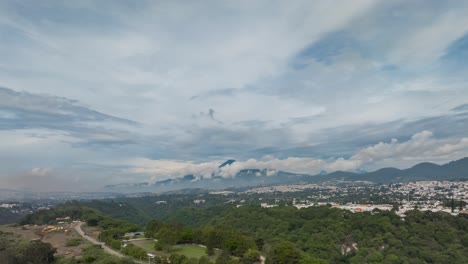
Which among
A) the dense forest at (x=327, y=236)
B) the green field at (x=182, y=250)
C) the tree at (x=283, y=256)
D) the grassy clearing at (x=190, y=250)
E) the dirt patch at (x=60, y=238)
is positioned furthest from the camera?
the dirt patch at (x=60, y=238)

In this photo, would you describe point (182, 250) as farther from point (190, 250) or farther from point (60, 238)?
point (60, 238)

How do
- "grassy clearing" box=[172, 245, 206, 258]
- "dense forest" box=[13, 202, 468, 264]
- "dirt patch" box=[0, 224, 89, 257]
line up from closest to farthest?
"grassy clearing" box=[172, 245, 206, 258] → "dense forest" box=[13, 202, 468, 264] → "dirt patch" box=[0, 224, 89, 257]

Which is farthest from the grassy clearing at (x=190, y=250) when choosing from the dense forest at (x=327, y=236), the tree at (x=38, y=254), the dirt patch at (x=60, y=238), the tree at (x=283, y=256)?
the tree at (x=38, y=254)

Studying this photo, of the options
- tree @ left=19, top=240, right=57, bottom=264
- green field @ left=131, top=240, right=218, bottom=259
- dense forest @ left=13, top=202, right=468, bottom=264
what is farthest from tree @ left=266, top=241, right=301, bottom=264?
tree @ left=19, top=240, right=57, bottom=264

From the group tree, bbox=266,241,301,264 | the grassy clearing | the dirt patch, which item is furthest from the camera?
the dirt patch

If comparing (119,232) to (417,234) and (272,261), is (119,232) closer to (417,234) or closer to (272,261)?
(272,261)

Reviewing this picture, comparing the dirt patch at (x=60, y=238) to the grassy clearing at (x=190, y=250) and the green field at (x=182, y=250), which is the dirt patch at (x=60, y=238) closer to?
the green field at (x=182, y=250)

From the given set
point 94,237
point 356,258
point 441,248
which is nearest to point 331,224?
point 356,258

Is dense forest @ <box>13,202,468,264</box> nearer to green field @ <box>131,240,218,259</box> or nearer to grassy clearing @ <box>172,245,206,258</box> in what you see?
green field @ <box>131,240,218,259</box>

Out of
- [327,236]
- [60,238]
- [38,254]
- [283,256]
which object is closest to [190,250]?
[283,256]
